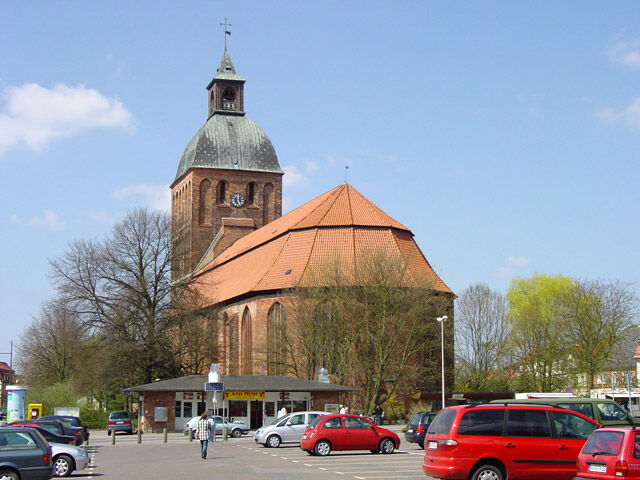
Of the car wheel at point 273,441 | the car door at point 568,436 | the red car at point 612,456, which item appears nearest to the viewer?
the red car at point 612,456

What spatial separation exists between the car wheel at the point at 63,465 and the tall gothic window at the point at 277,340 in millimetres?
32238

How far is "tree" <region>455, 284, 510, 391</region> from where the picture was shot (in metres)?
64.9

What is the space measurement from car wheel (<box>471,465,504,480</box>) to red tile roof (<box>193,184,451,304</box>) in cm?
3591

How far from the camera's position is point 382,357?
4953 cm

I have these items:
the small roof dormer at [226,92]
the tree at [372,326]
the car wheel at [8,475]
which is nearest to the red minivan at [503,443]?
the car wheel at [8,475]

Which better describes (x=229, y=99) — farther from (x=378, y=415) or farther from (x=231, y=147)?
(x=378, y=415)

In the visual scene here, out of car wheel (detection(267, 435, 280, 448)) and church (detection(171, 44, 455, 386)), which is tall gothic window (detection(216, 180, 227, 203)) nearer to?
church (detection(171, 44, 455, 386))

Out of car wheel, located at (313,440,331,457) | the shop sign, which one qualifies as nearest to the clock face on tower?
the shop sign

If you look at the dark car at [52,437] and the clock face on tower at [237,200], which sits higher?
the clock face on tower at [237,200]

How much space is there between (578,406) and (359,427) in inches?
321

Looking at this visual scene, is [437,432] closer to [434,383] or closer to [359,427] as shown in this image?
[359,427]

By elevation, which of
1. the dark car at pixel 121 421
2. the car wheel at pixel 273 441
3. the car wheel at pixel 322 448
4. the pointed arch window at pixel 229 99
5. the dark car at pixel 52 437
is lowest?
the dark car at pixel 121 421

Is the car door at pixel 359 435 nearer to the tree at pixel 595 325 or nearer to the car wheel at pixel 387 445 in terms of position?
the car wheel at pixel 387 445

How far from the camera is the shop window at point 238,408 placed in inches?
1682
